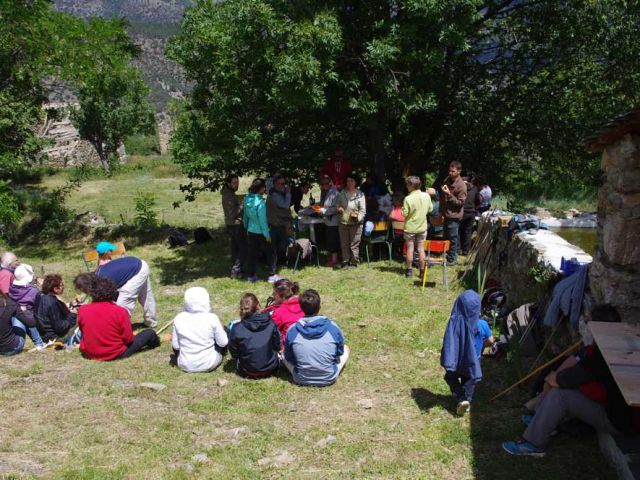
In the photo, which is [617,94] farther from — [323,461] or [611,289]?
[323,461]

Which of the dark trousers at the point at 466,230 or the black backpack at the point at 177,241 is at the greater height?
the dark trousers at the point at 466,230

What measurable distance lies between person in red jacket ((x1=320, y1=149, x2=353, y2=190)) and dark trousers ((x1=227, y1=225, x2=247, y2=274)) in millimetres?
2041

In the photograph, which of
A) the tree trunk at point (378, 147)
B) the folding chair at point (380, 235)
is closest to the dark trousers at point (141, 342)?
the folding chair at point (380, 235)

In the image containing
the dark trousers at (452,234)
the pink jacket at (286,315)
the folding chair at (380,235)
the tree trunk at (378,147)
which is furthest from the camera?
the tree trunk at (378,147)

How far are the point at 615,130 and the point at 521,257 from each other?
2889mm

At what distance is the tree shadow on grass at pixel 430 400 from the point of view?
5137 mm

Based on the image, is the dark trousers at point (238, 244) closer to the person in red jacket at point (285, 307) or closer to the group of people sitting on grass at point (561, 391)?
the person in red jacket at point (285, 307)

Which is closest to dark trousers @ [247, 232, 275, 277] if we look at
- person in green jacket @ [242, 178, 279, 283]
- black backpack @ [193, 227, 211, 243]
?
Result: person in green jacket @ [242, 178, 279, 283]

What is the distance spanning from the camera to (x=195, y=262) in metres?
11.1

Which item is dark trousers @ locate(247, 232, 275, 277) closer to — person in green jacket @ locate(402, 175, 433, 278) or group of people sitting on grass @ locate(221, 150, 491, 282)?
group of people sitting on grass @ locate(221, 150, 491, 282)

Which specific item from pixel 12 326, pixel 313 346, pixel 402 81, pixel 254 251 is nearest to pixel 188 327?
pixel 313 346

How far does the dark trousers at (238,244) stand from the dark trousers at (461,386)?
5308 millimetres

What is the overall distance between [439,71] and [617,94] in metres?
3.46

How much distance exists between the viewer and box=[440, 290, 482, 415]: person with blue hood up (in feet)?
15.8
